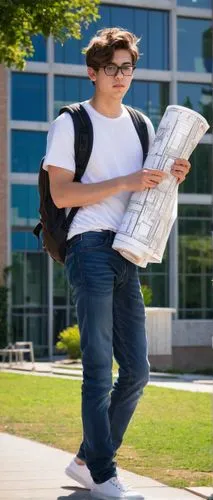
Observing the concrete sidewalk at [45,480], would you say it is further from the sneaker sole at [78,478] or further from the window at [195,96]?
the window at [195,96]

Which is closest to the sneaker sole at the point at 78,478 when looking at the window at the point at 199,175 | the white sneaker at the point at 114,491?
the white sneaker at the point at 114,491

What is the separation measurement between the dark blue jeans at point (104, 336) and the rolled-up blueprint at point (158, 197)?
12 centimetres

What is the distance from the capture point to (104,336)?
536 cm

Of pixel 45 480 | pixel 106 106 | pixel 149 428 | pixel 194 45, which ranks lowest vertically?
pixel 149 428

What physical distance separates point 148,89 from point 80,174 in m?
40.9

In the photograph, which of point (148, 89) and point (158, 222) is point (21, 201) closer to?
point (148, 89)

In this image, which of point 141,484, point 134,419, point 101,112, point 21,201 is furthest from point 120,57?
point 21,201

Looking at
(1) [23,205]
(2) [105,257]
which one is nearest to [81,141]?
(2) [105,257]

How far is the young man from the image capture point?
532 centimetres

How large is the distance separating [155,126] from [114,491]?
4066 centimetres

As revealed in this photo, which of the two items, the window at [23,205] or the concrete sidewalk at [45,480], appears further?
the window at [23,205]

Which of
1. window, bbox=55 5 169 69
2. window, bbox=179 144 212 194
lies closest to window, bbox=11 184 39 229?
window, bbox=55 5 169 69

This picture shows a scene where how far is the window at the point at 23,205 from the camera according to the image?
43.4 m

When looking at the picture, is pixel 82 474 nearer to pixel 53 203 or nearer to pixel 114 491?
pixel 114 491
